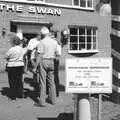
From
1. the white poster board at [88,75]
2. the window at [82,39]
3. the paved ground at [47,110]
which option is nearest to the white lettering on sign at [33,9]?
A: the window at [82,39]

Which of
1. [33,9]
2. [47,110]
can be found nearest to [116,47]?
[47,110]

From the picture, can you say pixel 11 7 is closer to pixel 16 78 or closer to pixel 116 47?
pixel 16 78

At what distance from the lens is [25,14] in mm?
20141

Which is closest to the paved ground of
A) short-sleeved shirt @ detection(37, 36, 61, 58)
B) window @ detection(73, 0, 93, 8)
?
short-sleeved shirt @ detection(37, 36, 61, 58)

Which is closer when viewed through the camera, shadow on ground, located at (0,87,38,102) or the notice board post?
the notice board post

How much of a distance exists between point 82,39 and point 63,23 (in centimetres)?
226

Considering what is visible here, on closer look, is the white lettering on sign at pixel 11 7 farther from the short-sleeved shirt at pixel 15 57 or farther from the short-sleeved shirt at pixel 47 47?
the short-sleeved shirt at pixel 47 47

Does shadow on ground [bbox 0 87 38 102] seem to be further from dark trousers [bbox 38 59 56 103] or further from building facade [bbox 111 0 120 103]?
building facade [bbox 111 0 120 103]

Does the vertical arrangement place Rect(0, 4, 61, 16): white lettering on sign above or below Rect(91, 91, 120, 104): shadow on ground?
above

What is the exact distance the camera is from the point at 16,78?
1044cm

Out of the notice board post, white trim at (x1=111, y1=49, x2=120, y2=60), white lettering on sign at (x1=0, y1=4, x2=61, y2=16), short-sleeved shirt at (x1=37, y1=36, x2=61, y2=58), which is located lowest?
the notice board post

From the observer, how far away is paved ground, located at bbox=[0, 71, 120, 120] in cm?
869

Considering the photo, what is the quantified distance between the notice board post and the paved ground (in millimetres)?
1505

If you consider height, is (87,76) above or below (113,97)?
above
